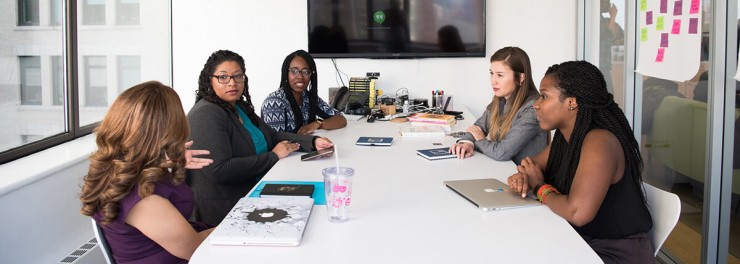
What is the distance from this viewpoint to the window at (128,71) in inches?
169

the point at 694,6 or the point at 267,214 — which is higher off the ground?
the point at 694,6

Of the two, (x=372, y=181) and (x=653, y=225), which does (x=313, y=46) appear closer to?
(x=372, y=181)

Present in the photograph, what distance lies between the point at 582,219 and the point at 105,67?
11.1 ft

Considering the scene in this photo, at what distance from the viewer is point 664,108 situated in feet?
10.9

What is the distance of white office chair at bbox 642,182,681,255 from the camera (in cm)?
173

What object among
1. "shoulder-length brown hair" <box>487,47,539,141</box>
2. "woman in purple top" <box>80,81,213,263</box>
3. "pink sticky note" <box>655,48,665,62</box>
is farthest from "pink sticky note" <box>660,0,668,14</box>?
"woman in purple top" <box>80,81,213,263</box>

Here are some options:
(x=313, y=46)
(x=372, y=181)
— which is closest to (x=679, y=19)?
(x=372, y=181)

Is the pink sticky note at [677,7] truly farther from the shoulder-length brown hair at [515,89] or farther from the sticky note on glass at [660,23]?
the shoulder-length brown hair at [515,89]

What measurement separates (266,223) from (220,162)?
902mm

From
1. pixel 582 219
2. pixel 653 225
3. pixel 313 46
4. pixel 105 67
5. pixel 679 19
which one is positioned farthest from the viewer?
pixel 313 46

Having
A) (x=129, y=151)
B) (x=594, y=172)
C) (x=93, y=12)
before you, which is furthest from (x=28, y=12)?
(x=594, y=172)

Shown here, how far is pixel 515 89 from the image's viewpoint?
2898 millimetres

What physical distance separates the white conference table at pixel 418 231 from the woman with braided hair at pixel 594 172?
0.34ft

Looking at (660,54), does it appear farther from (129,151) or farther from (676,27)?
(129,151)
